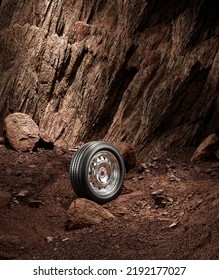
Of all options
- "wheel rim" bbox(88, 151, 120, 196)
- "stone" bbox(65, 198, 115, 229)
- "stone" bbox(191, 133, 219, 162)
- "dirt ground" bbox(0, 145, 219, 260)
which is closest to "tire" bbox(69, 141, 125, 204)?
"wheel rim" bbox(88, 151, 120, 196)

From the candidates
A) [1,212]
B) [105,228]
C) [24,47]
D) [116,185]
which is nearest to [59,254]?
[105,228]

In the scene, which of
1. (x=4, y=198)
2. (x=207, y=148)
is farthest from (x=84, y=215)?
(x=207, y=148)

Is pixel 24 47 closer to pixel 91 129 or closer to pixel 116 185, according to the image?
pixel 91 129

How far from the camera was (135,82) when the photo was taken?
27.5 feet

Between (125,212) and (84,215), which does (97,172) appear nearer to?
(125,212)

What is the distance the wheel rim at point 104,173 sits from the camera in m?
6.02

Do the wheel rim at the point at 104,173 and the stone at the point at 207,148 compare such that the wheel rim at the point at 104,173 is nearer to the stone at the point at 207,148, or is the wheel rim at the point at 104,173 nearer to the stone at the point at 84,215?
the stone at the point at 84,215

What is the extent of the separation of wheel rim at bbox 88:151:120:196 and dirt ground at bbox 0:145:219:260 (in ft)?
0.80

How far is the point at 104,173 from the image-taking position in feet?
20.3

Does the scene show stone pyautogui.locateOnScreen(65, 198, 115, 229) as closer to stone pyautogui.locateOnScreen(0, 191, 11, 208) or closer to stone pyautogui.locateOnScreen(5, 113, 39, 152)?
stone pyautogui.locateOnScreen(0, 191, 11, 208)

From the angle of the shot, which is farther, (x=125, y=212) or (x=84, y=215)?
(x=125, y=212)

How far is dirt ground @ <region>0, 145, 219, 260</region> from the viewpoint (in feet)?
14.4

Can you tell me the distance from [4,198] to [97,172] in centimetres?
146

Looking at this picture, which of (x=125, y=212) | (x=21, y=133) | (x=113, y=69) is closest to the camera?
(x=125, y=212)
